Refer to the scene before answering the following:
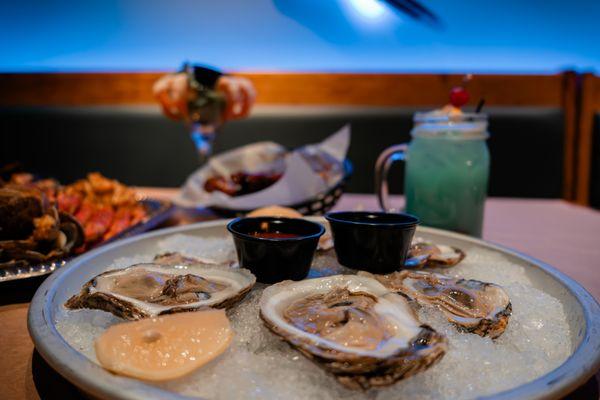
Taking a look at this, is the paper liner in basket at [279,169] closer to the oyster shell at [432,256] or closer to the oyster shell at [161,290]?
the oyster shell at [432,256]

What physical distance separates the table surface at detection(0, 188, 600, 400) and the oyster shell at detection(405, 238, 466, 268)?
257 mm

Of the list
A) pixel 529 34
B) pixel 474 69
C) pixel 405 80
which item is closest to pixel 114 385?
pixel 405 80

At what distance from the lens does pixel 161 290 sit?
65 cm

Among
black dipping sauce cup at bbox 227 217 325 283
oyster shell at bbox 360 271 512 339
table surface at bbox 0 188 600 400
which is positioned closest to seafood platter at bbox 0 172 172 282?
table surface at bbox 0 188 600 400

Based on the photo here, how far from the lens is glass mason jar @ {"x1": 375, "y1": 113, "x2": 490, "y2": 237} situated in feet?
3.79

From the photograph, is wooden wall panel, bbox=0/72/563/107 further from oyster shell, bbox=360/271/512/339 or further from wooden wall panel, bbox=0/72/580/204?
oyster shell, bbox=360/271/512/339

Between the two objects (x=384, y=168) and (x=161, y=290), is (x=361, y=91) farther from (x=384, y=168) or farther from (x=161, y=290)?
(x=161, y=290)

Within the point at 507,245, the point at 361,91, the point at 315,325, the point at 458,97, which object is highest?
the point at 361,91

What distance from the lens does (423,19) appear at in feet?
11.6

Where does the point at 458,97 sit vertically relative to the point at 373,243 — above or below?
above

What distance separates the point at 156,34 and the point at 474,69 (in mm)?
2628

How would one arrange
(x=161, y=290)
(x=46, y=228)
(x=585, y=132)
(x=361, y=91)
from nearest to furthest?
1. (x=161, y=290)
2. (x=46, y=228)
3. (x=585, y=132)
4. (x=361, y=91)

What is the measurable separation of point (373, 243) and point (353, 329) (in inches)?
10.1

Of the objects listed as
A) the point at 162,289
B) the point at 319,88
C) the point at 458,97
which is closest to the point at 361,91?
the point at 319,88
